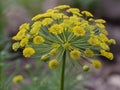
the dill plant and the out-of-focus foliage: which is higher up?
the out-of-focus foliage

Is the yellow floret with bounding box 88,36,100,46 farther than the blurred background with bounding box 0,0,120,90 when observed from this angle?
No

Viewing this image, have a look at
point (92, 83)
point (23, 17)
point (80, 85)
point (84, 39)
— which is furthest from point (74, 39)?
point (23, 17)

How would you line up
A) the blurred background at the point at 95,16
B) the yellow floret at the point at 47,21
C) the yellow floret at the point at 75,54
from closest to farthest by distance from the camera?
the yellow floret at the point at 75,54, the yellow floret at the point at 47,21, the blurred background at the point at 95,16

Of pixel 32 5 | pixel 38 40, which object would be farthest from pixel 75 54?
pixel 32 5

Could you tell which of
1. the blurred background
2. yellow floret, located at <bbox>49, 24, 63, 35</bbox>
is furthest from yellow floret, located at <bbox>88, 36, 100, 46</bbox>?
the blurred background

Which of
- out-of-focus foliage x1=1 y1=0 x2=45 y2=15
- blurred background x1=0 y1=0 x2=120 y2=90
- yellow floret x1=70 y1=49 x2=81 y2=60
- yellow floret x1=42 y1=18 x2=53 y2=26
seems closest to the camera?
yellow floret x1=70 y1=49 x2=81 y2=60

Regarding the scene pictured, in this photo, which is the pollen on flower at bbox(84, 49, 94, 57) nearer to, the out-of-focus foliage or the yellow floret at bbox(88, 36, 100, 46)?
the yellow floret at bbox(88, 36, 100, 46)

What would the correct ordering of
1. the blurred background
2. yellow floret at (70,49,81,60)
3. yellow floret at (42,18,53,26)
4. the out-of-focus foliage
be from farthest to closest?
the out-of-focus foliage → the blurred background → yellow floret at (42,18,53,26) → yellow floret at (70,49,81,60)

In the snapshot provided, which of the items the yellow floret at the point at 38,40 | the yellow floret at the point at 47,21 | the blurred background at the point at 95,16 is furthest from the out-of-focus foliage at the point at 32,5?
the yellow floret at the point at 38,40

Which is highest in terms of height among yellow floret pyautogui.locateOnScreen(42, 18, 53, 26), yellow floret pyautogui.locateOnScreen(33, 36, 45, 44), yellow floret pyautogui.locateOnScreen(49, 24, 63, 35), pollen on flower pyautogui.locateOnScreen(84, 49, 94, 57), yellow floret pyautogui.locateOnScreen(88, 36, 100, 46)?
yellow floret pyautogui.locateOnScreen(42, 18, 53, 26)

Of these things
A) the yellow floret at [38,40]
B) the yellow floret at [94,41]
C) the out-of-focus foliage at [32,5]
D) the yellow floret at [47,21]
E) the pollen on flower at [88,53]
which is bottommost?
the pollen on flower at [88,53]

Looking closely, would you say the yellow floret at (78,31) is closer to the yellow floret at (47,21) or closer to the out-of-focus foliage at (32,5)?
the yellow floret at (47,21)
